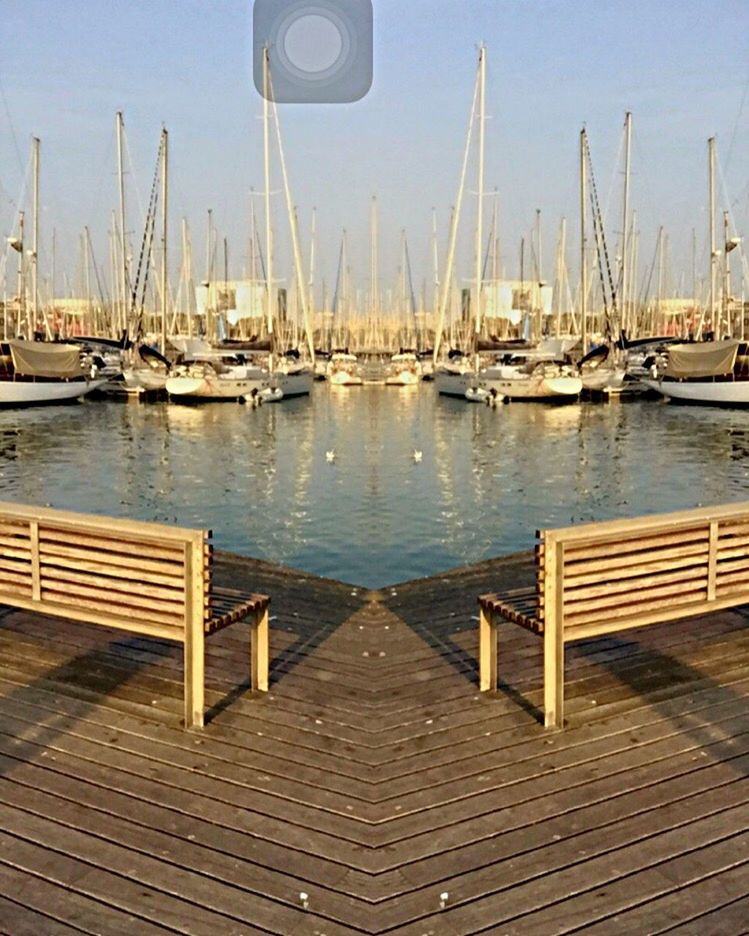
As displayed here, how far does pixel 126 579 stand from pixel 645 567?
3.08 m

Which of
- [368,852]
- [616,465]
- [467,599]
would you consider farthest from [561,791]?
[616,465]

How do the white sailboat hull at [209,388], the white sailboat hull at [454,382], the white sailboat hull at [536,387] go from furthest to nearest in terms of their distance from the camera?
the white sailboat hull at [454,382], the white sailboat hull at [209,388], the white sailboat hull at [536,387]

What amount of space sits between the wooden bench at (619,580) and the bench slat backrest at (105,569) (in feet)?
6.35

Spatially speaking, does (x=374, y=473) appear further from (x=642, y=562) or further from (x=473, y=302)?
(x=473, y=302)

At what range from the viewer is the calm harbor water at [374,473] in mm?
18550

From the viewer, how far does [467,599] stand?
8703 millimetres

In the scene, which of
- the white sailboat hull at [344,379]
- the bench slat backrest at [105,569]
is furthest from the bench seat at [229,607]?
the white sailboat hull at [344,379]

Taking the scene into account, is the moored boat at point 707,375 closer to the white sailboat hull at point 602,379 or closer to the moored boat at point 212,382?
the white sailboat hull at point 602,379

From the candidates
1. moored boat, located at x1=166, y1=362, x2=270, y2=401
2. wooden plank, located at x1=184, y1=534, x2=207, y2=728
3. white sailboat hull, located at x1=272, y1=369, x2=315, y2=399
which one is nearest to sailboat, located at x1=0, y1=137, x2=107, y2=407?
moored boat, located at x1=166, y1=362, x2=270, y2=401

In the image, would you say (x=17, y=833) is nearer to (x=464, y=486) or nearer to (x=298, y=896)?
(x=298, y=896)

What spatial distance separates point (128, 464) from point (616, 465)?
1458 cm

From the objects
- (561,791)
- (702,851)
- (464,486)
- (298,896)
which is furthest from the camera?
(464,486)

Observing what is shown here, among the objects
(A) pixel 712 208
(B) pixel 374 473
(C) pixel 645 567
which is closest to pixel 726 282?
(A) pixel 712 208

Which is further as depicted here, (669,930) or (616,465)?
(616,465)
